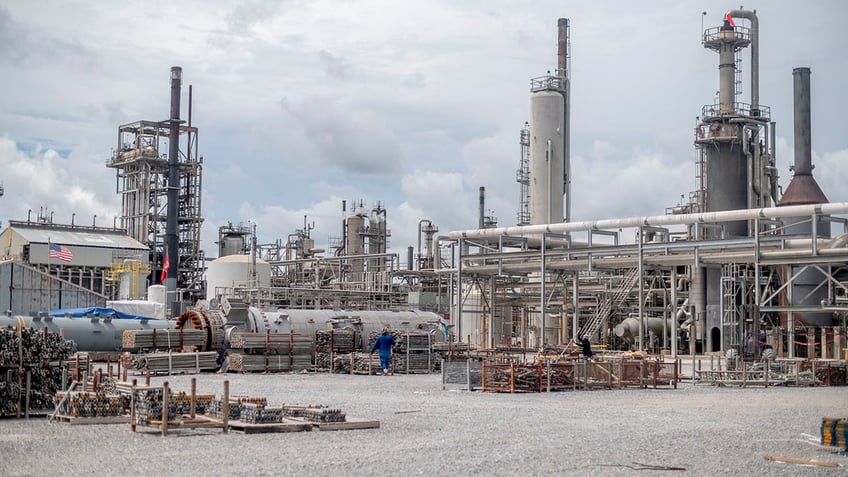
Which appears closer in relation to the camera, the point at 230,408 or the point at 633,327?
the point at 230,408

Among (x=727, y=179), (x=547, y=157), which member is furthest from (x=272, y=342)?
(x=727, y=179)

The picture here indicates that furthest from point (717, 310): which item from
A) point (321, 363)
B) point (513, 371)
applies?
point (513, 371)

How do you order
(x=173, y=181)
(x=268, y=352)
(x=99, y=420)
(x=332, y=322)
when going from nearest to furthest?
(x=99, y=420), (x=268, y=352), (x=332, y=322), (x=173, y=181)

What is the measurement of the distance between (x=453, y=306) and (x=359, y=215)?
28.4 m

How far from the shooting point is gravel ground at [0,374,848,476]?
1244cm

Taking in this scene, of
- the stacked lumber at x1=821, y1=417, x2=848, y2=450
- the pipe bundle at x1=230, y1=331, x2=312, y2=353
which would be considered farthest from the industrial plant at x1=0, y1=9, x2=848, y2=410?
the stacked lumber at x1=821, y1=417, x2=848, y2=450

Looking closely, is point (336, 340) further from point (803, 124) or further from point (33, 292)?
point (803, 124)

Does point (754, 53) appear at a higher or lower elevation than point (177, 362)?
higher

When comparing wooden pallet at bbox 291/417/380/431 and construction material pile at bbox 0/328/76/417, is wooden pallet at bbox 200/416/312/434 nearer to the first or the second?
wooden pallet at bbox 291/417/380/431

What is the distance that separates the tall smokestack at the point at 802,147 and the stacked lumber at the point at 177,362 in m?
29.3

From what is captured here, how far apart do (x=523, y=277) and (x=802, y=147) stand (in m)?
14.8

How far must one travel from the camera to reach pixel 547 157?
176 ft

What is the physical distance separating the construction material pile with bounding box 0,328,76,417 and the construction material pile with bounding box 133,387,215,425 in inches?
120

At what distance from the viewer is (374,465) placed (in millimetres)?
12531
